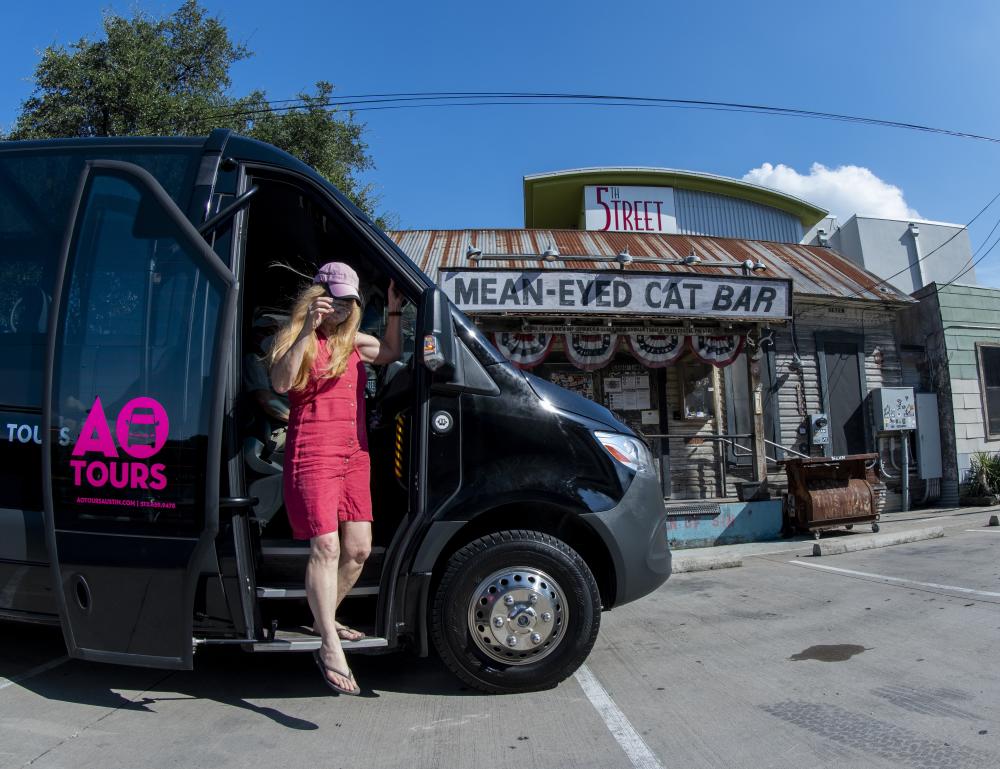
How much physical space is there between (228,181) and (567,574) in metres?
2.47

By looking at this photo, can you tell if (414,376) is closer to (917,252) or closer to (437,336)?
(437,336)

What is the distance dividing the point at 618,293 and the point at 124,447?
6.86m

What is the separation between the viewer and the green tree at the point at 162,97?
34.9ft

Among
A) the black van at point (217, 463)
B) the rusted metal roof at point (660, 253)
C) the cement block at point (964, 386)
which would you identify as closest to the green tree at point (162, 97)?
the rusted metal roof at point (660, 253)

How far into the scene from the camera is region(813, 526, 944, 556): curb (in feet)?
24.7

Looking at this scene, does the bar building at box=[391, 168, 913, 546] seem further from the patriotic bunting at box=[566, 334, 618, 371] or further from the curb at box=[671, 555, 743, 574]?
the curb at box=[671, 555, 743, 574]

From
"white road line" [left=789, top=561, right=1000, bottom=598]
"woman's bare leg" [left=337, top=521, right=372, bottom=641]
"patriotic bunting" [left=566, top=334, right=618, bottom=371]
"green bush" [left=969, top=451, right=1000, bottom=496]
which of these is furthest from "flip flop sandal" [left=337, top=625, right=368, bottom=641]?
"green bush" [left=969, top=451, right=1000, bottom=496]

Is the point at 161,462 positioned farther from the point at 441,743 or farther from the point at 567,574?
the point at 567,574

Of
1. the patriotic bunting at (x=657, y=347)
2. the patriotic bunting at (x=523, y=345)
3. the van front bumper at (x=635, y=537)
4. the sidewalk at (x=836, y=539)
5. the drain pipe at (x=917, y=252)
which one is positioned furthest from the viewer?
the drain pipe at (x=917, y=252)

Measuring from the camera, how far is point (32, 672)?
345 cm

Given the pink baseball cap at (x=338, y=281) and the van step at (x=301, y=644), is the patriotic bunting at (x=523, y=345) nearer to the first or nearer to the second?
the pink baseball cap at (x=338, y=281)

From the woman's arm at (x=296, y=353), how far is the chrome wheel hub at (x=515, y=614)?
4.31 feet

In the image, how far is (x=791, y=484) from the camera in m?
8.84

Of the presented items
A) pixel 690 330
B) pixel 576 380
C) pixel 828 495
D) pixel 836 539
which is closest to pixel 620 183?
pixel 576 380
